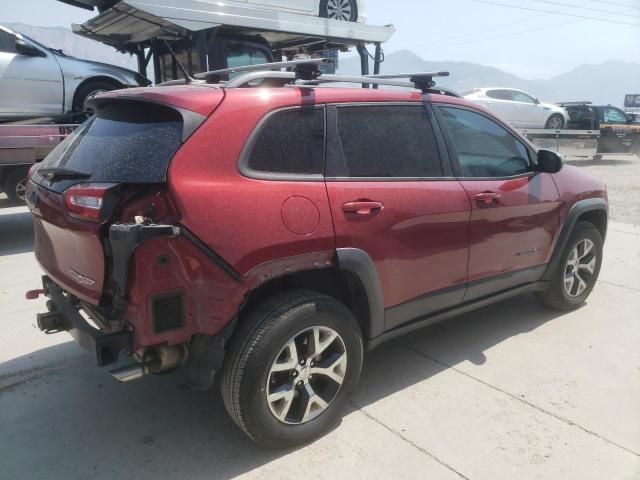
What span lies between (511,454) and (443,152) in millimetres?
1764

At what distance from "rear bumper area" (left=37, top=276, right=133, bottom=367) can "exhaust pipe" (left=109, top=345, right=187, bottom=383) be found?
86 millimetres

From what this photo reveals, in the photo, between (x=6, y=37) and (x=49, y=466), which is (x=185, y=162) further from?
(x=6, y=37)

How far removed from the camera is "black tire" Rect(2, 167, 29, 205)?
6294mm

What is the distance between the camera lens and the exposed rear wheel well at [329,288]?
2.53m

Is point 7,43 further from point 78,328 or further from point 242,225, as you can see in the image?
point 242,225

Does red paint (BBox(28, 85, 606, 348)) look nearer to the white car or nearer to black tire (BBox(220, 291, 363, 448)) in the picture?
black tire (BBox(220, 291, 363, 448))

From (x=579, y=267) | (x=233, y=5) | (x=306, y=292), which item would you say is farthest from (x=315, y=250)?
(x=233, y=5)

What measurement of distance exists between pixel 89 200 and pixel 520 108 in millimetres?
16422

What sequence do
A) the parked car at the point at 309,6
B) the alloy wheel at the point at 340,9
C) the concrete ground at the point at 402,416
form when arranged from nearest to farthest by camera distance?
1. the concrete ground at the point at 402,416
2. the parked car at the point at 309,6
3. the alloy wheel at the point at 340,9

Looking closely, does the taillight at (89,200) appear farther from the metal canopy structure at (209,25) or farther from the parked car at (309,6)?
the parked car at (309,6)

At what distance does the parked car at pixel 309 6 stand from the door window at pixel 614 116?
13980 millimetres

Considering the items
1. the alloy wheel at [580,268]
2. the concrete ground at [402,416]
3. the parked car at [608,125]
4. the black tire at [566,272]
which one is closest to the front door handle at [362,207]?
the concrete ground at [402,416]

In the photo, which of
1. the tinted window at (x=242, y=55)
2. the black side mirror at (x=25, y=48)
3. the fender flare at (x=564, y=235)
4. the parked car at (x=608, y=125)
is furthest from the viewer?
the parked car at (x=608, y=125)

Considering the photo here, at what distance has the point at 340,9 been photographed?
24.7 ft
